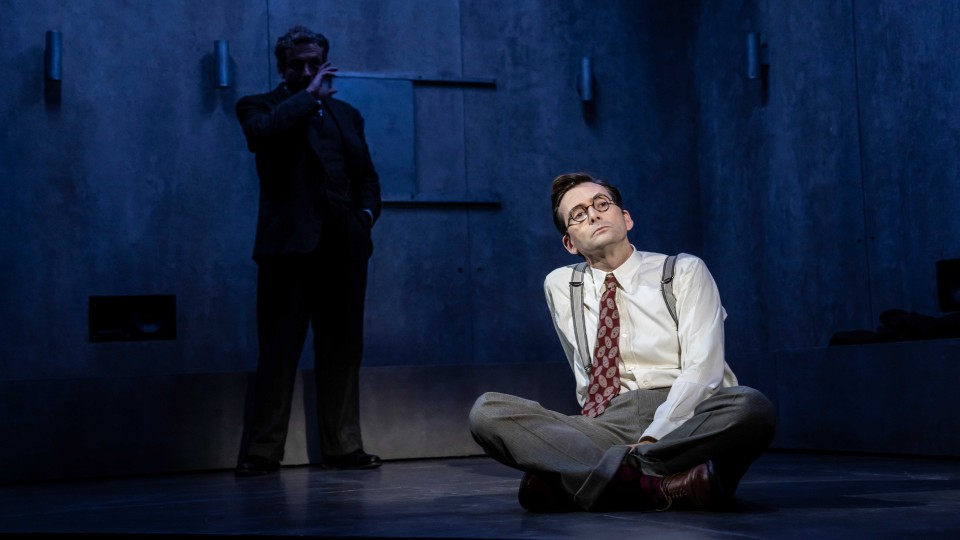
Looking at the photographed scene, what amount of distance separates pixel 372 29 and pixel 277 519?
12.7 ft

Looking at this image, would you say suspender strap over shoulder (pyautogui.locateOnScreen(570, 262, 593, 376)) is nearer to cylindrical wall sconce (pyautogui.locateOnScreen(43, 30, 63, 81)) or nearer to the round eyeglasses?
the round eyeglasses

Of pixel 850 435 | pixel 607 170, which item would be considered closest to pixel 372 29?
pixel 607 170

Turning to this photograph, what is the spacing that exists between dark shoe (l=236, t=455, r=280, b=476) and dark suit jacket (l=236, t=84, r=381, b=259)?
0.73 metres

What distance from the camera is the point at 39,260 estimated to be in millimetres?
5379

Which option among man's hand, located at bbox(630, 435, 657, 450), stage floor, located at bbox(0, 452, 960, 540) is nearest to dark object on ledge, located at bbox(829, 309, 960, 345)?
stage floor, located at bbox(0, 452, 960, 540)

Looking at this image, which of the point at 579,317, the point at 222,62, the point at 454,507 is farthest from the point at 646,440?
the point at 222,62

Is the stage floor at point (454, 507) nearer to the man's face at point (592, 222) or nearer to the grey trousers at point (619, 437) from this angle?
the grey trousers at point (619, 437)

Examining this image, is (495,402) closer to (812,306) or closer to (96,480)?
(96,480)

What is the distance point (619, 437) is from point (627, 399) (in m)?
0.09

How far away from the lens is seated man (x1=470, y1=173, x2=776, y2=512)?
235cm

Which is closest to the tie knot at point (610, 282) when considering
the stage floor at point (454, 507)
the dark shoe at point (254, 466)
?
the stage floor at point (454, 507)

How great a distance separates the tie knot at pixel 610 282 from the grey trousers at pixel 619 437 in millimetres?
253

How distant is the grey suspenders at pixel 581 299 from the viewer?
258cm

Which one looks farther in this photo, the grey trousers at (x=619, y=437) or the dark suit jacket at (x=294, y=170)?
the dark suit jacket at (x=294, y=170)
